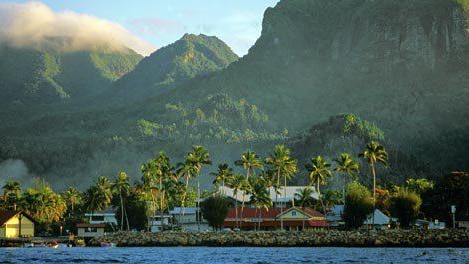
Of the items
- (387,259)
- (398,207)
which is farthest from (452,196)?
(387,259)

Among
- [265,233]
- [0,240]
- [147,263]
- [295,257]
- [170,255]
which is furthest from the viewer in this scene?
[0,240]

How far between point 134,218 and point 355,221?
54308 millimetres

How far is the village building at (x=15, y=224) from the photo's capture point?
170 metres

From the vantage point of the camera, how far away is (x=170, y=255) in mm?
120000

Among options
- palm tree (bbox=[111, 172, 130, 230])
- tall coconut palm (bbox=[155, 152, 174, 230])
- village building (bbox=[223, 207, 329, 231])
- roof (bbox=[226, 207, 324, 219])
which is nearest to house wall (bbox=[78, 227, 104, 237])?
palm tree (bbox=[111, 172, 130, 230])

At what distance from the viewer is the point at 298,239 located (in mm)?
144250

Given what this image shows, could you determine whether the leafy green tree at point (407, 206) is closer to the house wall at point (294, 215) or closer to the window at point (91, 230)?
the house wall at point (294, 215)

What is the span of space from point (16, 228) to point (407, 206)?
8683 centimetres

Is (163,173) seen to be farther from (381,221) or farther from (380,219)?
(381,221)

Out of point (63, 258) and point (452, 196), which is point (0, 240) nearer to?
point (63, 258)

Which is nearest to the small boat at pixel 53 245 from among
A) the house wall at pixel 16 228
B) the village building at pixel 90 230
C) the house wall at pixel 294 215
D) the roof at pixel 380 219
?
the house wall at pixel 16 228

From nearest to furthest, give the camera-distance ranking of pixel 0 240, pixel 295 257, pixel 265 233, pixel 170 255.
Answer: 1. pixel 295 257
2. pixel 170 255
3. pixel 265 233
4. pixel 0 240

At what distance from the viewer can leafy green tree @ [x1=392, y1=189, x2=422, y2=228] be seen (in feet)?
519

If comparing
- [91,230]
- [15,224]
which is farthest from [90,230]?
[15,224]
